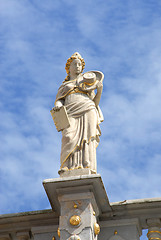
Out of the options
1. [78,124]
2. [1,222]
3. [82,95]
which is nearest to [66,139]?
[78,124]

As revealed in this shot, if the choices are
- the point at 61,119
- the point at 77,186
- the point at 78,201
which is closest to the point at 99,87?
the point at 61,119

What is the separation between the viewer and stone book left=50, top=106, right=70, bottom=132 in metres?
13.3

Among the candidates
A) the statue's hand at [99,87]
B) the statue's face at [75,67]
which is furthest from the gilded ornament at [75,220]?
the statue's face at [75,67]

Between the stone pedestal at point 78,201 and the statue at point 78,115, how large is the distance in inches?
19.0

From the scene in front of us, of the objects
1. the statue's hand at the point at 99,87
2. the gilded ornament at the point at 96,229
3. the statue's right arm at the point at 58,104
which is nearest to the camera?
the gilded ornament at the point at 96,229

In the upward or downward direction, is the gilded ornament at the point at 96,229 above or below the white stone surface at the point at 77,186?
below

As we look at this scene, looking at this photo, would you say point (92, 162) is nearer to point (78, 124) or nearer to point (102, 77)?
point (78, 124)

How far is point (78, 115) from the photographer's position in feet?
44.3

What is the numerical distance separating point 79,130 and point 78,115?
451 mm

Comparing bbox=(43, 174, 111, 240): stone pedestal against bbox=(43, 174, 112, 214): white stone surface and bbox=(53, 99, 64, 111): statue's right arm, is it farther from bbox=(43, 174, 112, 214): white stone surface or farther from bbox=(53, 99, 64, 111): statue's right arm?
bbox=(53, 99, 64, 111): statue's right arm

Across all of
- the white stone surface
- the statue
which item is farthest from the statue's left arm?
the white stone surface

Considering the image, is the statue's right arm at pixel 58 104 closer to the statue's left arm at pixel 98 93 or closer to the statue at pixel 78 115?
the statue at pixel 78 115

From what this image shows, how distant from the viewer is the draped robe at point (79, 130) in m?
12.7

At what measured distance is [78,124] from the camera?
13.3 metres
